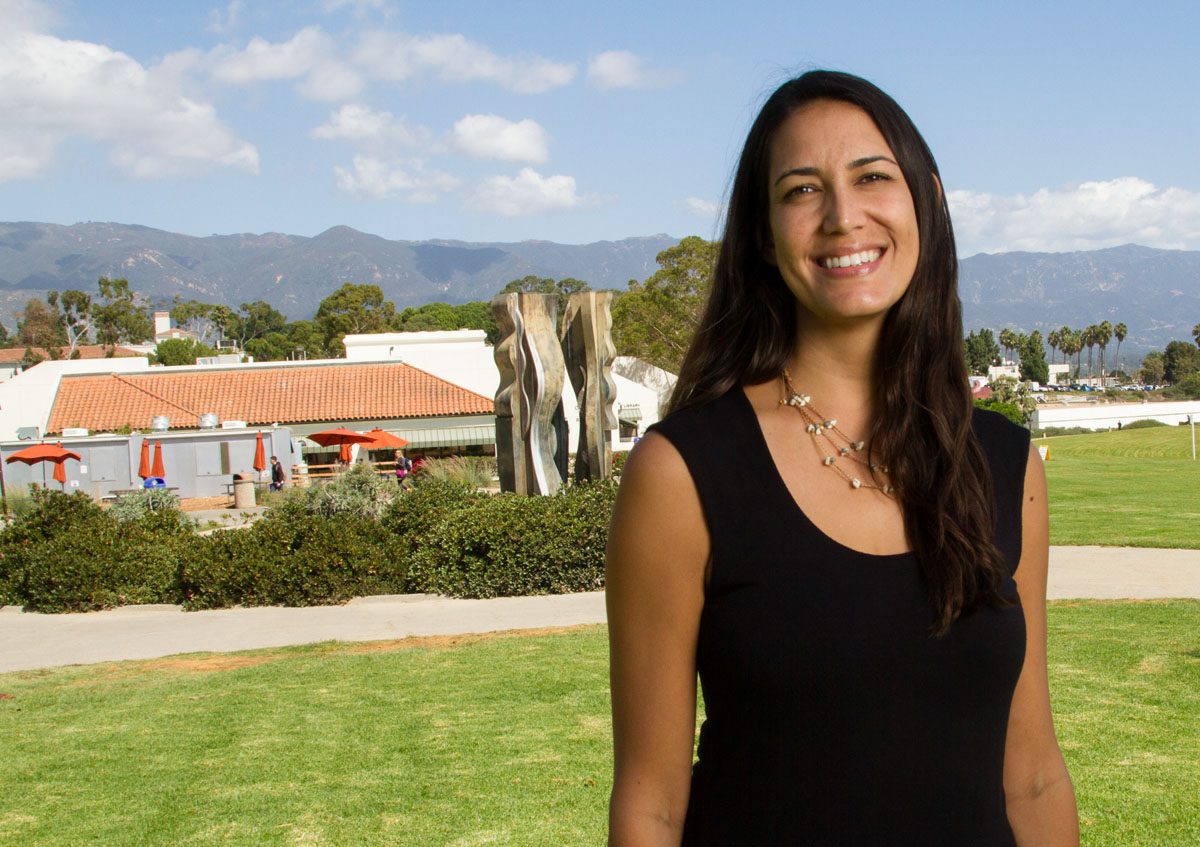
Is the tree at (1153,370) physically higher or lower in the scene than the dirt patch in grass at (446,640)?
higher

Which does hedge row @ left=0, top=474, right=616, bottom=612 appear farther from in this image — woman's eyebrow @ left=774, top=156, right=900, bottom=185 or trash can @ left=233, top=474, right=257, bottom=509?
trash can @ left=233, top=474, right=257, bottom=509

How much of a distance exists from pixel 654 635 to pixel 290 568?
11.8m

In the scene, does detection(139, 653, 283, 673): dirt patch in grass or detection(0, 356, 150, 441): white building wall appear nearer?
detection(139, 653, 283, 673): dirt patch in grass

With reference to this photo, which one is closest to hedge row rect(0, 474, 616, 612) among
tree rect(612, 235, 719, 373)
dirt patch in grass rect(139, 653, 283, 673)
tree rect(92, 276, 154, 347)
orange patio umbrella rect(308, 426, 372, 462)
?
dirt patch in grass rect(139, 653, 283, 673)

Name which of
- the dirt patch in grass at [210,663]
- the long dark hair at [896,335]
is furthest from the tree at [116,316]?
the long dark hair at [896,335]

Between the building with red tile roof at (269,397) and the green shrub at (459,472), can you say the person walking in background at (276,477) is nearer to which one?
the green shrub at (459,472)

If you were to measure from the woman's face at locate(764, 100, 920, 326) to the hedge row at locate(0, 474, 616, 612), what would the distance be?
37.2ft

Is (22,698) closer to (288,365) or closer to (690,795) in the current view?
(690,795)

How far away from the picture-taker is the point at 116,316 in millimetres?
103375

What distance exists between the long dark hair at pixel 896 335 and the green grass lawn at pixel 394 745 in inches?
143

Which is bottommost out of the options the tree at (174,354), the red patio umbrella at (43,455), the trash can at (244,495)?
the trash can at (244,495)

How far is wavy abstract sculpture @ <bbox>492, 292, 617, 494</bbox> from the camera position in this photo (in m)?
16.0

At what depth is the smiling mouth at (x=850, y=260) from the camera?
179cm

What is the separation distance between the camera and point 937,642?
165 cm
